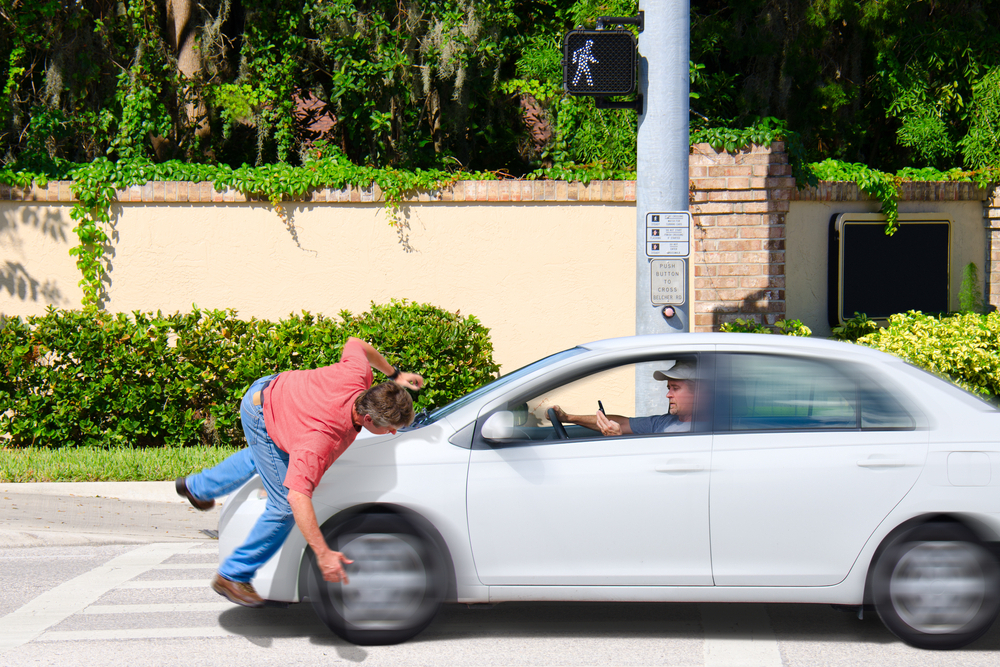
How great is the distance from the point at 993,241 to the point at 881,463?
7176 millimetres

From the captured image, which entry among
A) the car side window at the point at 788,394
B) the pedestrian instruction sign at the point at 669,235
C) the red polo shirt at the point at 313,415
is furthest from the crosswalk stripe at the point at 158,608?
the pedestrian instruction sign at the point at 669,235

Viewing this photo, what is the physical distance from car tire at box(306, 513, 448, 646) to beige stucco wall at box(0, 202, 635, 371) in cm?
547

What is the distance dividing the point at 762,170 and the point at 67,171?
7201 mm

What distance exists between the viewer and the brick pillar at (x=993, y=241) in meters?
10.5

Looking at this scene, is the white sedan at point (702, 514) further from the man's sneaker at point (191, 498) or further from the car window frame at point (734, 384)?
the man's sneaker at point (191, 498)

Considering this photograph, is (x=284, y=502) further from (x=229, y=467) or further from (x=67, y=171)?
(x=67, y=171)

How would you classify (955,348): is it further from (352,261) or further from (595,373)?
(352,261)

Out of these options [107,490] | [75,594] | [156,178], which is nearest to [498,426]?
[75,594]

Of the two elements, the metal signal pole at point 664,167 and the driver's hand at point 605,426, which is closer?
the driver's hand at point 605,426

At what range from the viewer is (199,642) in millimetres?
4793

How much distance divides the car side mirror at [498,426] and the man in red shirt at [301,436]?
0.38 m

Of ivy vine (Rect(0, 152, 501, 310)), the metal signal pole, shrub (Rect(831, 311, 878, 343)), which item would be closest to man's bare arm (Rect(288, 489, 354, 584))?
the metal signal pole

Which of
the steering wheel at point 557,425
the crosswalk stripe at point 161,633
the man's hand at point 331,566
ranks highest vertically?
the steering wheel at point 557,425

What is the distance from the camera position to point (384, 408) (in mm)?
4488
